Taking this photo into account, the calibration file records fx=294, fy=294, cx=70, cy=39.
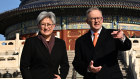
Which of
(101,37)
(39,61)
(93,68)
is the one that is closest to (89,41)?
(101,37)

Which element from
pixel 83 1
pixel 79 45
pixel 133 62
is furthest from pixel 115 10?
pixel 79 45

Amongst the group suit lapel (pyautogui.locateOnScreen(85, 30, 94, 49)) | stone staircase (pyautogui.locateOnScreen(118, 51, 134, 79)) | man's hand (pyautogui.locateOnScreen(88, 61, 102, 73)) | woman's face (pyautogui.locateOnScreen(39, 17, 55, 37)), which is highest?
woman's face (pyautogui.locateOnScreen(39, 17, 55, 37))

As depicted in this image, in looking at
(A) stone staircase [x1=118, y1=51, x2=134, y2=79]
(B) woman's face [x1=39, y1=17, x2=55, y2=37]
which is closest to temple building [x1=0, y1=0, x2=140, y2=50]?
(A) stone staircase [x1=118, y1=51, x2=134, y2=79]

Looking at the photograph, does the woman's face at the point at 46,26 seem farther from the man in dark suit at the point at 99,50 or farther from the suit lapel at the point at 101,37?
the suit lapel at the point at 101,37

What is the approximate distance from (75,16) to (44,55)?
59.9 feet

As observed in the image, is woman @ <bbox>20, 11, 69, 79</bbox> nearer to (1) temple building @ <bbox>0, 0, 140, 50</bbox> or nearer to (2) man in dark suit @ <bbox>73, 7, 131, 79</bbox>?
(2) man in dark suit @ <bbox>73, 7, 131, 79</bbox>

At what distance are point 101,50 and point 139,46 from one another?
1188 centimetres

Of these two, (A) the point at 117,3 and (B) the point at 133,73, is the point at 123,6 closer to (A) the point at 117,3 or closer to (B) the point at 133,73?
(A) the point at 117,3

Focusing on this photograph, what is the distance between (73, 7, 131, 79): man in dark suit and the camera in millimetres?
4387

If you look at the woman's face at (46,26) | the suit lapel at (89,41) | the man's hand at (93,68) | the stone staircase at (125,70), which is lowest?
the stone staircase at (125,70)

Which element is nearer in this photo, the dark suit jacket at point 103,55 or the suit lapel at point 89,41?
the dark suit jacket at point 103,55

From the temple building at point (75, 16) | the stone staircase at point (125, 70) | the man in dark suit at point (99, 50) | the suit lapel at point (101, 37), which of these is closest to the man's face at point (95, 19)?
the man in dark suit at point (99, 50)

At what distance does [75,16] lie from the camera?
22641mm

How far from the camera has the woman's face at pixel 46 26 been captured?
4578 millimetres
